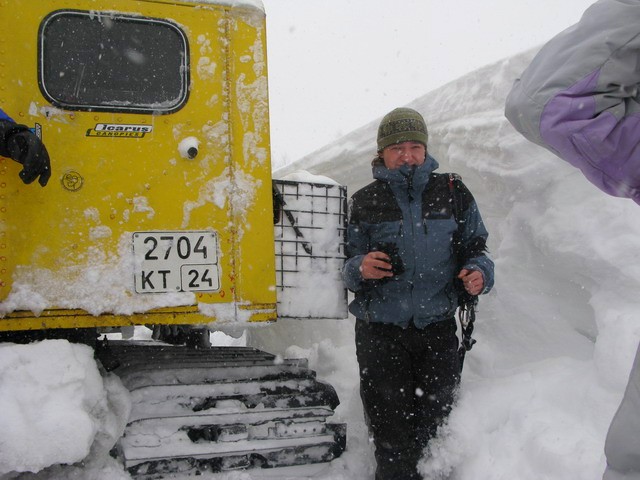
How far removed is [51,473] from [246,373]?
1.05 metres

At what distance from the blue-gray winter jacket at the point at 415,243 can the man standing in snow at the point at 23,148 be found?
64.0 inches

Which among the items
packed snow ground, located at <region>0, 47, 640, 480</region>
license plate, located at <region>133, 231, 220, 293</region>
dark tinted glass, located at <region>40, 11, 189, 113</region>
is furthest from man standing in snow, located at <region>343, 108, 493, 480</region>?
dark tinted glass, located at <region>40, 11, 189, 113</region>

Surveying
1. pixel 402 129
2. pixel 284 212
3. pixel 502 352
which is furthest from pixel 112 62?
pixel 502 352

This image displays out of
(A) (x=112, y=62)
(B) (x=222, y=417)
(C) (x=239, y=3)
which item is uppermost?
(C) (x=239, y=3)

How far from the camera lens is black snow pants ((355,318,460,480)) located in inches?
118

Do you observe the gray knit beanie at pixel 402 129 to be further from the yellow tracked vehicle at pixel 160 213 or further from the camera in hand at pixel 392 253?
the yellow tracked vehicle at pixel 160 213

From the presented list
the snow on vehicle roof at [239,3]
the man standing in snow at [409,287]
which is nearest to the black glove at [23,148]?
the snow on vehicle roof at [239,3]

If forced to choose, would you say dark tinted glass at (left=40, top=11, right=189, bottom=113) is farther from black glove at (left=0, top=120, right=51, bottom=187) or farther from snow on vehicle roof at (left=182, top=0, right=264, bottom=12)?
black glove at (left=0, top=120, right=51, bottom=187)

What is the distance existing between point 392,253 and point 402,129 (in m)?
0.73

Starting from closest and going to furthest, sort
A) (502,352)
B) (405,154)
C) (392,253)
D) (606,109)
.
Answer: (606,109)
(392,253)
(405,154)
(502,352)

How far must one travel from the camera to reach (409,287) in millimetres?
3020

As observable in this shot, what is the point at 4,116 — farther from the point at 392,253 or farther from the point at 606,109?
the point at 606,109

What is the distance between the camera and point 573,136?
1.38m

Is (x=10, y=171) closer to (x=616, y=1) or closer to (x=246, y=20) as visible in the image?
(x=246, y=20)
